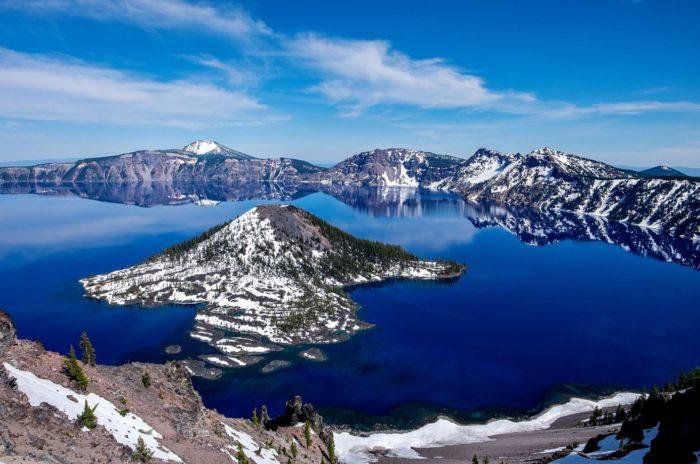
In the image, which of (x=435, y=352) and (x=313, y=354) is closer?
(x=313, y=354)

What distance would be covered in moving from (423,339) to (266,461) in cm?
10255

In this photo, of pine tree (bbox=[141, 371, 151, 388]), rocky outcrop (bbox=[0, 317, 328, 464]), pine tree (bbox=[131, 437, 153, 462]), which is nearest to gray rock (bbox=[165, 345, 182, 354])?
rocky outcrop (bbox=[0, 317, 328, 464])

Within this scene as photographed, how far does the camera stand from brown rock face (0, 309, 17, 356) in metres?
47.9

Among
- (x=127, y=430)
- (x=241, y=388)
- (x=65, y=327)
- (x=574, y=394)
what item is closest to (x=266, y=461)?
(x=127, y=430)

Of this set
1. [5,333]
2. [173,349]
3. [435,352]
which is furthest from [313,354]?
[5,333]

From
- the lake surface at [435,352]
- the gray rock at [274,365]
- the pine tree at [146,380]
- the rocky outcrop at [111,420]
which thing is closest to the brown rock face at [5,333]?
the rocky outcrop at [111,420]

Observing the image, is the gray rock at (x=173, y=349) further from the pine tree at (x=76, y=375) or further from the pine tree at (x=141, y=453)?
the pine tree at (x=141, y=453)

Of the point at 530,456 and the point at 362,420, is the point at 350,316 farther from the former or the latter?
the point at 530,456

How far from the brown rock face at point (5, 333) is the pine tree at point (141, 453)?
18.7m

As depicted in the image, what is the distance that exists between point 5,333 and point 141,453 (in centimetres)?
2168

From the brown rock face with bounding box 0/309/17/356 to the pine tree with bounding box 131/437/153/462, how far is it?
18.7 m

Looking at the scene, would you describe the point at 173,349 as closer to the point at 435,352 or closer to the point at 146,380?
the point at 146,380

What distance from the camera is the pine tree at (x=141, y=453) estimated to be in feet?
146

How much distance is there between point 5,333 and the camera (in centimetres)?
4888
